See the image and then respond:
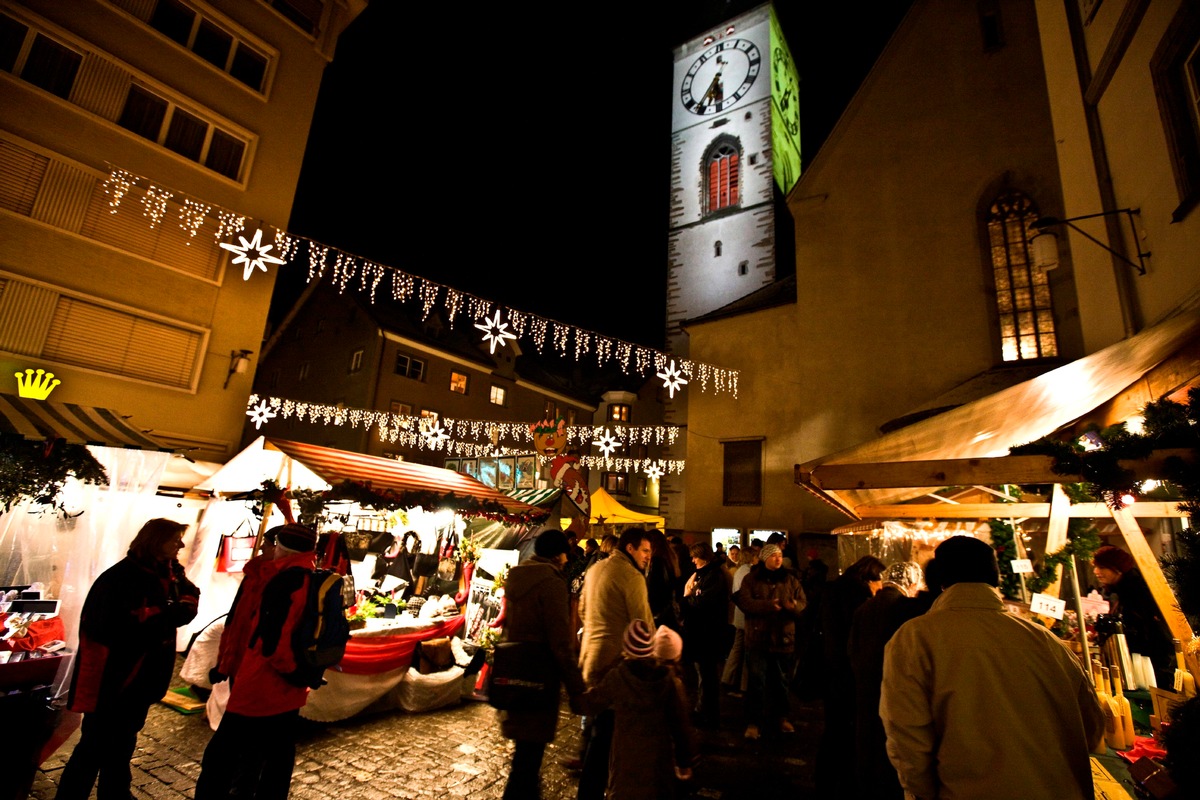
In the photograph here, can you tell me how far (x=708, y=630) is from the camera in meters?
6.45

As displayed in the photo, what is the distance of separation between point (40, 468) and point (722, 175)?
1077 inches

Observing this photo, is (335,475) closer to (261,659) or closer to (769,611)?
(261,659)

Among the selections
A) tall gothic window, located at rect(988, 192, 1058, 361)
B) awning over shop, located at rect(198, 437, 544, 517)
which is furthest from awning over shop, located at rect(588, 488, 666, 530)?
tall gothic window, located at rect(988, 192, 1058, 361)

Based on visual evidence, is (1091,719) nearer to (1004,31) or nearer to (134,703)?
(134,703)

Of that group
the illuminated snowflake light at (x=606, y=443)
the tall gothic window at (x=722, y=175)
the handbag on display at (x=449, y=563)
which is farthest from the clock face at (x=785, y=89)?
the handbag on display at (x=449, y=563)

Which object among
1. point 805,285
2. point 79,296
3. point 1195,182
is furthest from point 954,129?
point 79,296

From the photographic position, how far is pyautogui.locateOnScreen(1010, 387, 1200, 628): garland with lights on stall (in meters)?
2.49

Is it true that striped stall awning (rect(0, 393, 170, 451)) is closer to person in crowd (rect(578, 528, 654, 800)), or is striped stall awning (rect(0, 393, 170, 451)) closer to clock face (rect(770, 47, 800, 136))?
person in crowd (rect(578, 528, 654, 800))

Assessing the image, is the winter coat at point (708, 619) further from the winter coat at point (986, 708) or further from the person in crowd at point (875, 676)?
the winter coat at point (986, 708)

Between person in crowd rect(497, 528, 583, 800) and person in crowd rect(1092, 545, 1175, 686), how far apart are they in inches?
208

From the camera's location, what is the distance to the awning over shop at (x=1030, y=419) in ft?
9.91

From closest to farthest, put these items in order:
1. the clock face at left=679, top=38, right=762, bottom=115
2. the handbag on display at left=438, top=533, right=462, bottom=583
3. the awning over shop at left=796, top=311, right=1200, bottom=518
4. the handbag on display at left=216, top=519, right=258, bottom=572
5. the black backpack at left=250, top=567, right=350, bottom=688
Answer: the awning over shop at left=796, top=311, right=1200, bottom=518
the black backpack at left=250, top=567, right=350, bottom=688
the handbag on display at left=216, top=519, right=258, bottom=572
the handbag on display at left=438, top=533, right=462, bottom=583
the clock face at left=679, top=38, right=762, bottom=115

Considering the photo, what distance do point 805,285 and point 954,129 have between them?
5375 millimetres

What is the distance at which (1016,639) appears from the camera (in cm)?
226
